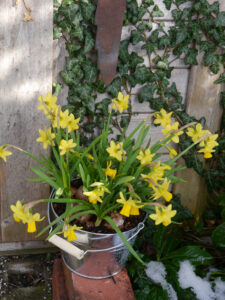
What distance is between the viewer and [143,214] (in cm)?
160

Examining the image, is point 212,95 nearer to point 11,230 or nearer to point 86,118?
point 86,118

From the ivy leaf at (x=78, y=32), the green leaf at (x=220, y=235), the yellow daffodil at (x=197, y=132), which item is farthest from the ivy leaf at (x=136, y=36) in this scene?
the green leaf at (x=220, y=235)

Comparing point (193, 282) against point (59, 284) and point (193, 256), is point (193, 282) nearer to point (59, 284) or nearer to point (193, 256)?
point (193, 256)

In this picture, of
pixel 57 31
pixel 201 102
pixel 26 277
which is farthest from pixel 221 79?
pixel 26 277

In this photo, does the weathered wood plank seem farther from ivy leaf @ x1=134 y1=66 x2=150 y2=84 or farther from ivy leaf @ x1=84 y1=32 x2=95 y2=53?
ivy leaf @ x1=134 y1=66 x2=150 y2=84

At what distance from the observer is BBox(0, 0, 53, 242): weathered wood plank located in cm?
157

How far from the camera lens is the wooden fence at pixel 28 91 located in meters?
1.58

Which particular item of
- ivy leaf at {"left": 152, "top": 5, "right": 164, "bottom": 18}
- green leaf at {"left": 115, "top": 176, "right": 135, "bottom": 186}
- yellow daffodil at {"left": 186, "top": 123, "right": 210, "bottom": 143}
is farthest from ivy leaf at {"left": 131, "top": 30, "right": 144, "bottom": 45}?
green leaf at {"left": 115, "top": 176, "right": 135, "bottom": 186}

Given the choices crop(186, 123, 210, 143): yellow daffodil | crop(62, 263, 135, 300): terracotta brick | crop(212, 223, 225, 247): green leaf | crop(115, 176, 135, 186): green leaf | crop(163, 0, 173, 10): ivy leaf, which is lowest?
crop(62, 263, 135, 300): terracotta brick

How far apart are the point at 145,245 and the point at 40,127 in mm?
911

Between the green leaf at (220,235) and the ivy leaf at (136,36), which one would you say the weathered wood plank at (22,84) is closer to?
the ivy leaf at (136,36)

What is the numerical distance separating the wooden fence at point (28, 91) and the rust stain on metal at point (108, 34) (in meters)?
Result: 0.10

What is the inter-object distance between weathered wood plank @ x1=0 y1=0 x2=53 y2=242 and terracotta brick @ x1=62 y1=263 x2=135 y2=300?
0.54 m

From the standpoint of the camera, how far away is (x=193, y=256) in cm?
190
